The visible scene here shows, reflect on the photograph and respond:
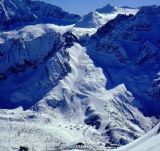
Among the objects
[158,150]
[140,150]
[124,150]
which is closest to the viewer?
[158,150]

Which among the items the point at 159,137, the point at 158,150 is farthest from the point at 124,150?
the point at 158,150

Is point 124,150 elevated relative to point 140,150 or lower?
lower

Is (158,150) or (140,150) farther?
(140,150)

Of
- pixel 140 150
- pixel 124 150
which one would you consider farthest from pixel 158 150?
pixel 124 150

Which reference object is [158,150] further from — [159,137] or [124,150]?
[124,150]

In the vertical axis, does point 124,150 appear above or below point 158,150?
below

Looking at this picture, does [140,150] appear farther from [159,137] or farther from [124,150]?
[124,150]

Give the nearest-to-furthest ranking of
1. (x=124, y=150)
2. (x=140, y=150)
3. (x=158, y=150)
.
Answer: (x=158, y=150), (x=140, y=150), (x=124, y=150)

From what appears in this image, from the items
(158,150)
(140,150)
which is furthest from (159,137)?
(158,150)

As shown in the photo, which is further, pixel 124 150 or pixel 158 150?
pixel 124 150
